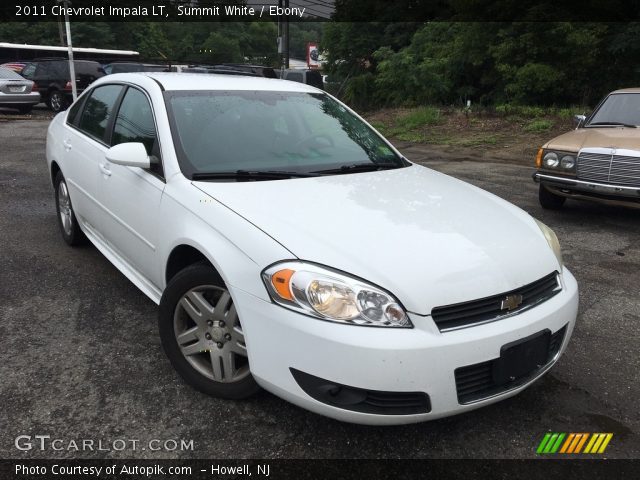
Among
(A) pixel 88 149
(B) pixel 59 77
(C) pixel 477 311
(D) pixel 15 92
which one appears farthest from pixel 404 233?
(B) pixel 59 77

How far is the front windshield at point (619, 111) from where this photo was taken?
6.31 meters

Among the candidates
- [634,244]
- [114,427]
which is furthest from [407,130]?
[114,427]

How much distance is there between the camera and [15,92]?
647 inches

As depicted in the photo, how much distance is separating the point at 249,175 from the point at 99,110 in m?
1.85

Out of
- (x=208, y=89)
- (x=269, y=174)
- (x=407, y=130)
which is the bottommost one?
(x=407, y=130)

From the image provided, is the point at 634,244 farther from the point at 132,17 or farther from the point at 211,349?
the point at 132,17

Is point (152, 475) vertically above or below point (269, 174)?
below

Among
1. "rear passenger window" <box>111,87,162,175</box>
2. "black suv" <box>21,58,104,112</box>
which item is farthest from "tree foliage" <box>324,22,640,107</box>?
"rear passenger window" <box>111,87,162,175</box>

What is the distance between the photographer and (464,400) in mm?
2096

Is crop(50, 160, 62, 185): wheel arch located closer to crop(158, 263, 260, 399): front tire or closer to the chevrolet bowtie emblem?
crop(158, 263, 260, 399): front tire

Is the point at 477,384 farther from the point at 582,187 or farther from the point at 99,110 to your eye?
the point at 582,187

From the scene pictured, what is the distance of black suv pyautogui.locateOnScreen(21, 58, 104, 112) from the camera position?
18688mm

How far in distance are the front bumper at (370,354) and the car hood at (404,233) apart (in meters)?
0.14

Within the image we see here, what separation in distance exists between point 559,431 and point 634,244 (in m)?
3.54
